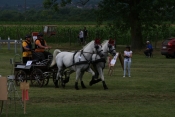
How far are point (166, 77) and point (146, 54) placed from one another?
18.5 meters

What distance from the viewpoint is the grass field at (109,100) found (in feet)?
52.5

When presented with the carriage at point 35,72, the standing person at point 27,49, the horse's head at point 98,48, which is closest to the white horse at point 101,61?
the horse's head at point 98,48

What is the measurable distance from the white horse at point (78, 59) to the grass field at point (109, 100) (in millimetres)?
735

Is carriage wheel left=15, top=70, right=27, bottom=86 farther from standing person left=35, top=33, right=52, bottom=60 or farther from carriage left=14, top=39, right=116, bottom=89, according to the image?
standing person left=35, top=33, right=52, bottom=60

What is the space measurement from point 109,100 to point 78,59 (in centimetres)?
416

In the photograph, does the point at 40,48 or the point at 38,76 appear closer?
the point at 38,76

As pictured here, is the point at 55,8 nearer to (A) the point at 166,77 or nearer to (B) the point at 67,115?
(A) the point at 166,77

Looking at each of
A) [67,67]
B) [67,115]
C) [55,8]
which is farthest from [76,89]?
[55,8]

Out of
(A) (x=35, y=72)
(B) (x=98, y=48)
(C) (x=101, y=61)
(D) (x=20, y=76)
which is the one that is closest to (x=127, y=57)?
(B) (x=98, y=48)

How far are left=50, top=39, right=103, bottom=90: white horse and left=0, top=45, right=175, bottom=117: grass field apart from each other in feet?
2.41

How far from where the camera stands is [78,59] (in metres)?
22.7

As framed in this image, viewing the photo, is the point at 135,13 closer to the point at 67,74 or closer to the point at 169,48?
the point at 169,48

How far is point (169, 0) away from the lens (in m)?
47.8

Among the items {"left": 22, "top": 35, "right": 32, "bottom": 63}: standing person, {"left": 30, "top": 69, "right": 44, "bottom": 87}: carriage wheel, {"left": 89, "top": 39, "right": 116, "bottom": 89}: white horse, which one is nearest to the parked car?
{"left": 22, "top": 35, "right": 32, "bottom": 63}: standing person
